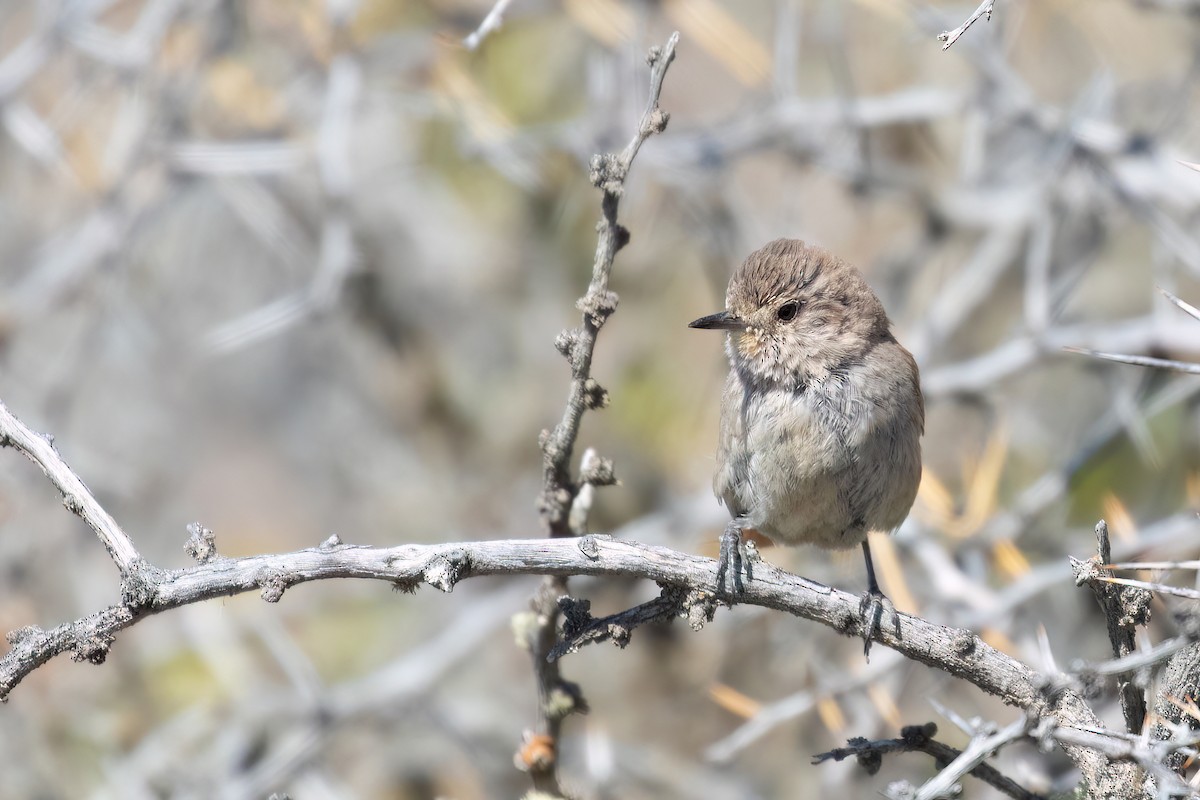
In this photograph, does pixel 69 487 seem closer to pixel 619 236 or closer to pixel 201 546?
pixel 201 546

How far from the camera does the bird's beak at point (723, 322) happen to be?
3.34m

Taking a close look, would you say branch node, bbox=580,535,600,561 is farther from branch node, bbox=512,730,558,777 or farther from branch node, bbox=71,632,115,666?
branch node, bbox=71,632,115,666

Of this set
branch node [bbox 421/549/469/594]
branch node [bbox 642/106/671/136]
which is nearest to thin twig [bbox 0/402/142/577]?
branch node [bbox 421/549/469/594]

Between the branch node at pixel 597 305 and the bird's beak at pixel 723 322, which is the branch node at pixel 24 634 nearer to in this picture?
the branch node at pixel 597 305

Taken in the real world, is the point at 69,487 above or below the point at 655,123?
below

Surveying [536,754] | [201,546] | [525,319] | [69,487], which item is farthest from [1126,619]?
[525,319]

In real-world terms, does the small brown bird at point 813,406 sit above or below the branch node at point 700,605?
above

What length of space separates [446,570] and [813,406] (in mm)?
1638

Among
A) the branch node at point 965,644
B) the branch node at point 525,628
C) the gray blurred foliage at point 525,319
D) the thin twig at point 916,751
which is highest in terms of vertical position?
the gray blurred foliage at point 525,319

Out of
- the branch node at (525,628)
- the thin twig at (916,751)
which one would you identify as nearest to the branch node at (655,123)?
the branch node at (525,628)

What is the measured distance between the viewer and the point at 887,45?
245 inches

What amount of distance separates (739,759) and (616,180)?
4.12 m

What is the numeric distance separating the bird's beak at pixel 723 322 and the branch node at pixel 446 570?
4.60 feet

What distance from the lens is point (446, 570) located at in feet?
6.67
